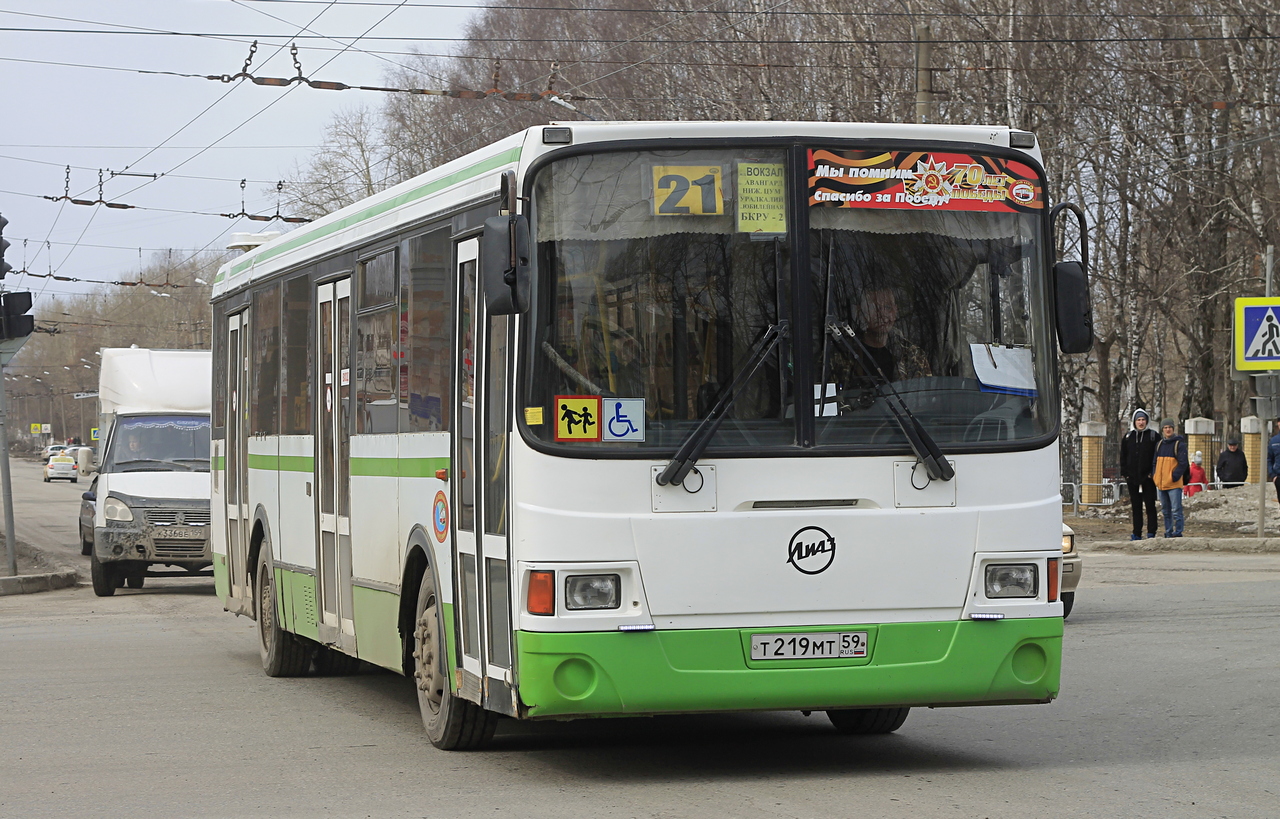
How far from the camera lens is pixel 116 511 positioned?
20.9m

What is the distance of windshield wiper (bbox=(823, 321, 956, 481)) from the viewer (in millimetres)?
7680

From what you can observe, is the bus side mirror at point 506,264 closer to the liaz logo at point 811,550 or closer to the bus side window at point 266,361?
the liaz logo at point 811,550

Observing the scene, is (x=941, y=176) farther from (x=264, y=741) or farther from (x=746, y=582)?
(x=264, y=741)

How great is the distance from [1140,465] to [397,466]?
18806mm

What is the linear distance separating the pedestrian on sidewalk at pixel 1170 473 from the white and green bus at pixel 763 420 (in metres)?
18.6

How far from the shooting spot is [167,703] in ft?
36.1

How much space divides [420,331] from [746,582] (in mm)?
2519

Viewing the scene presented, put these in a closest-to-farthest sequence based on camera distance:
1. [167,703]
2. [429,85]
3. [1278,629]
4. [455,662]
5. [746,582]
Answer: [746,582], [455,662], [167,703], [1278,629], [429,85]

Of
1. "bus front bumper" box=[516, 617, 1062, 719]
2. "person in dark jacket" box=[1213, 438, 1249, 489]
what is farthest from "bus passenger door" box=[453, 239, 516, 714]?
"person in dark jacket" box=[1213, 438, 1249, 489]

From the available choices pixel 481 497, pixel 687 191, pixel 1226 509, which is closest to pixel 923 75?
pixel 1226 509

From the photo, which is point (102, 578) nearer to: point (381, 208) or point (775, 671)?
point (381, 208)

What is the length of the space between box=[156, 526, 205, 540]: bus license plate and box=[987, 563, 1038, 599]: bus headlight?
48.4 ft

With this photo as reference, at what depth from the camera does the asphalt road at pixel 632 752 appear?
7332 millimetres

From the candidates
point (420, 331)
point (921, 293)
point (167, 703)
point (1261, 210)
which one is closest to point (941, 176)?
point (921, 293)
